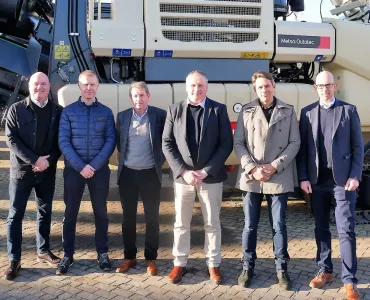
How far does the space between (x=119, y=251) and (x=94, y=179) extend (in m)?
0.98

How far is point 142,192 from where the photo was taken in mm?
4270

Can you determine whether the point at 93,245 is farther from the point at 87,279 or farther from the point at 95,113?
the point at 95,113

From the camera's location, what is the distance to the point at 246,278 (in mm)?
4027

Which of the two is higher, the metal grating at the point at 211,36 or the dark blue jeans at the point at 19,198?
the metal grating at the point at 211,36

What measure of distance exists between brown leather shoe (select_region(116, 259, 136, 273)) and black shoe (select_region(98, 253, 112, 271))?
88 mm

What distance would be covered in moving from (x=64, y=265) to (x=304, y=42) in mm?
3577

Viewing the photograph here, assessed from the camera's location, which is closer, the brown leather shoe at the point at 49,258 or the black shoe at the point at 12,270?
the black shoe at the point at 12,270

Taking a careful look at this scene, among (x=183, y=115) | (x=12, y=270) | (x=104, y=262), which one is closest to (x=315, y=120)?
(x=183, y=115)

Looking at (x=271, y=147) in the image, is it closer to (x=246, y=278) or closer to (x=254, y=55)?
(x=246, y=278)

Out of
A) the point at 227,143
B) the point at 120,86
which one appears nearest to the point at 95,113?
the point at 120,86

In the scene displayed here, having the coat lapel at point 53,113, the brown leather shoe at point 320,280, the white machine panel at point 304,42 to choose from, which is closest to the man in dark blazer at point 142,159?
the coat lapel at point 53,113

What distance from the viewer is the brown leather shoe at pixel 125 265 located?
4.28m

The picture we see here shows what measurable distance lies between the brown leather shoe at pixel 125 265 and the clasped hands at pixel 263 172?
142cm

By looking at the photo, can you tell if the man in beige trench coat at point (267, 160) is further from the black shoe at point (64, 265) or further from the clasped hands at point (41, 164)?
the clasped hands at point (41, 164)
